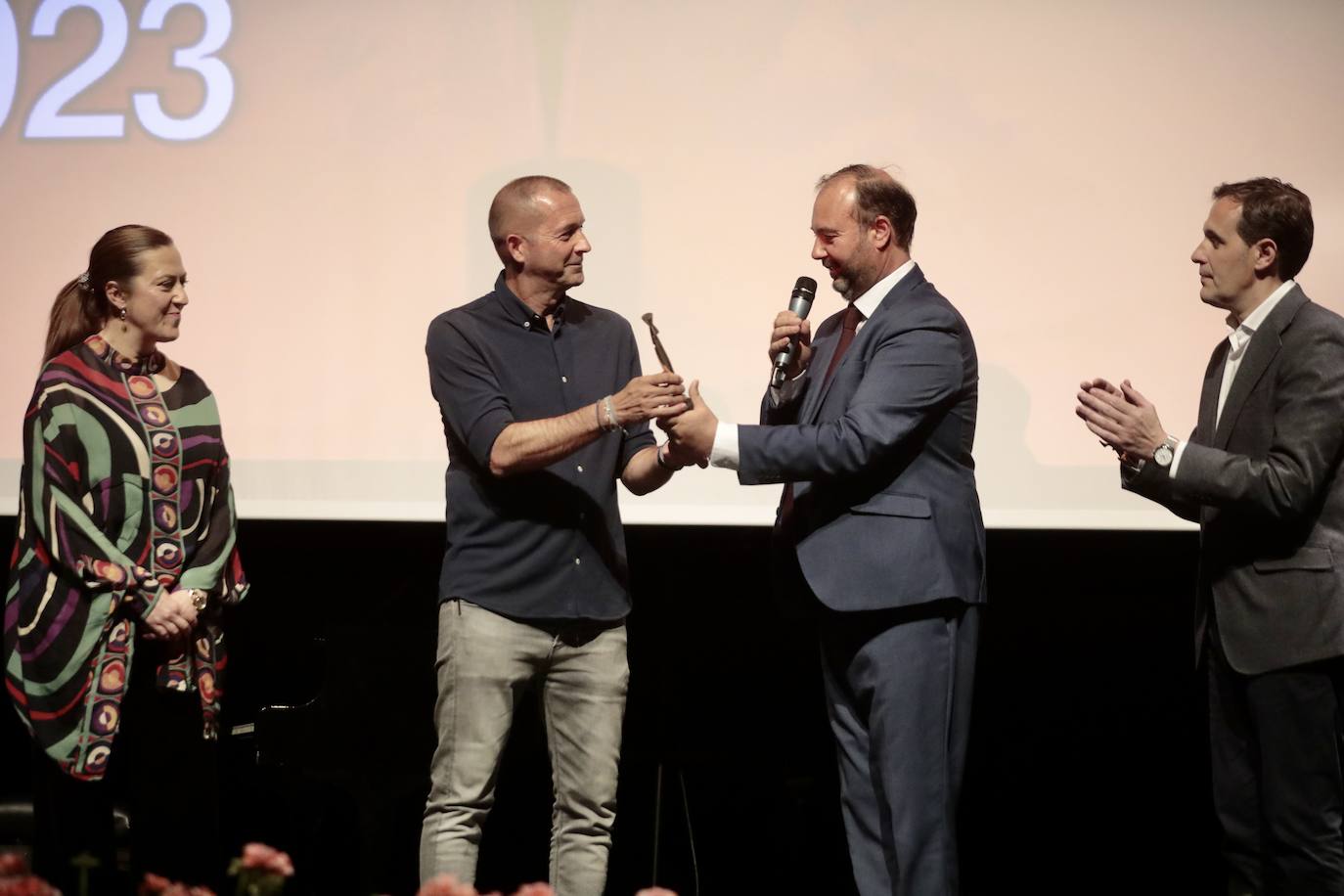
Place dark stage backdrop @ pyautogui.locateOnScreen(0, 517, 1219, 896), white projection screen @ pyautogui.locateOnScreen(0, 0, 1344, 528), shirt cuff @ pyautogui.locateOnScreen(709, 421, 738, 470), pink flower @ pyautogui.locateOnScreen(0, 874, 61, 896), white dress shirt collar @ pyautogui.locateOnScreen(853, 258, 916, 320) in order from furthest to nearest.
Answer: dark stage backdrop @ pyautogui.locateOnScreen(0, 517, 1219, 896) → white projection screen @ pyautogui.locateOnScreen(0, 0, 1344, 528) → white dress shirt collar @ pyautogui.locateOnScreen(853, 258, 916, 320) → shirt cuff @ pyautogui.locateOnScreen(709, 421, 738, 470) → pink flower @ pyautogui.locateOnScreen(0, 874, 61, 896)

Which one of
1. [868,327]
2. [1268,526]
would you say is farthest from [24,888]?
[1268,526]

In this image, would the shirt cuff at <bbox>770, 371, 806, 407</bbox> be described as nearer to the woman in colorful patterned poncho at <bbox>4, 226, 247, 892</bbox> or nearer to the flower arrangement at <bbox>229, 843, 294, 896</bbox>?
the woman in colorful patterned poncho at <bbox>4, 226, 247, 892</bbox>

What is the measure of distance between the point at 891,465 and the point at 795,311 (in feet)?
1.31

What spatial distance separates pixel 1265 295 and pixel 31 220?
3.05 meters

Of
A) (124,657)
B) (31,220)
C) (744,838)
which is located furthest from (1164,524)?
(31,220)

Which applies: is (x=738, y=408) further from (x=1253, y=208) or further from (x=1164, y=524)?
(x=1253, y=208)

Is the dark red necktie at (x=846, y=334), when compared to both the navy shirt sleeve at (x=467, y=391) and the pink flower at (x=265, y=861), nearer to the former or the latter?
the navy shirt sleeve at (x=467, y=391)

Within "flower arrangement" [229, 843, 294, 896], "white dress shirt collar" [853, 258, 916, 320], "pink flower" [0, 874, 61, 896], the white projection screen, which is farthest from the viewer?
the white projection screen

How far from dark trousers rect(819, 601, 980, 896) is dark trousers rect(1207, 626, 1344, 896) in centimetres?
52

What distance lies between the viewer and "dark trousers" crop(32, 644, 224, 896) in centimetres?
274

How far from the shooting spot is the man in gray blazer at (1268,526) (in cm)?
239

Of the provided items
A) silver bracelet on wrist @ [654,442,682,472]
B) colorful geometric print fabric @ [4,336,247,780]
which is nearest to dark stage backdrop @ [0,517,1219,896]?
colorful geometric print fabric @ [4,336,247,780]

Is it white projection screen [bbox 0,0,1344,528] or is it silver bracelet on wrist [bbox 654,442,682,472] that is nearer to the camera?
silver bracelet on wrist [bbox 654,442,682,472]

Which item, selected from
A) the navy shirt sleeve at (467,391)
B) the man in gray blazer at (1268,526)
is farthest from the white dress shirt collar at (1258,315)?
the navy shirt sleeve at (467,391)
